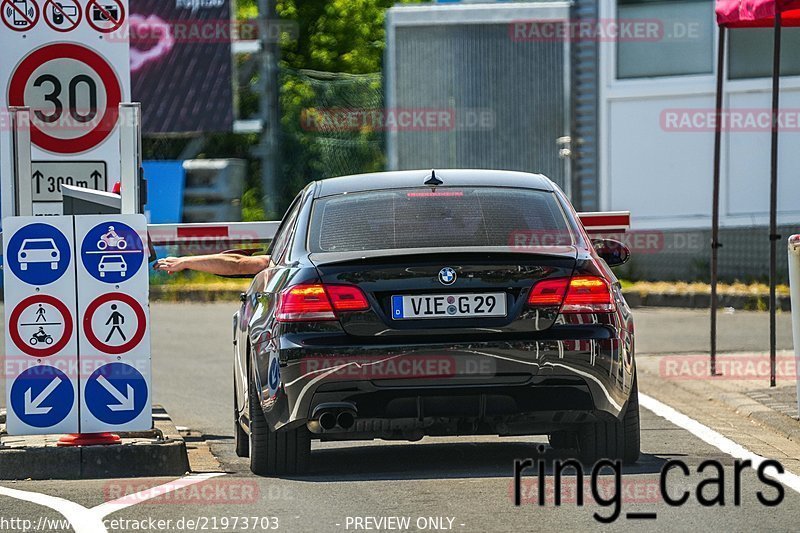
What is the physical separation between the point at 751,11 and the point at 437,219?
14.0 feet

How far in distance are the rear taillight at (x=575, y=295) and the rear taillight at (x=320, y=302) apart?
0.78 m

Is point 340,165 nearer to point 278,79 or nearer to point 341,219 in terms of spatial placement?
point 278,79

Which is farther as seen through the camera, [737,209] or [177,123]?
[177,123]

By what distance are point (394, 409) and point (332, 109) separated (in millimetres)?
20850

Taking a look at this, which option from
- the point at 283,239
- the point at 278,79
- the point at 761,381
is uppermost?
the point at 278,79

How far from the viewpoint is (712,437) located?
9.62 m

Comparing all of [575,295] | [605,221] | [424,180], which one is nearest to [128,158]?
[424,180]

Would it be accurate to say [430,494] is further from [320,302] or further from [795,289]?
[795,289]

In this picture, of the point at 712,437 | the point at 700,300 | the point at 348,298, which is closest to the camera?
the point at 348,298

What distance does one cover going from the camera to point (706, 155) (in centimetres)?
2172

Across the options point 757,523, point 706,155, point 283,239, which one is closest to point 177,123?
point 706,155

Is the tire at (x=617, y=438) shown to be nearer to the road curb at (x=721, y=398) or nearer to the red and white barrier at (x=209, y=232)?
the road curb at (x=721, y=398)

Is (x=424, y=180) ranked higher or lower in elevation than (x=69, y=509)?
higher

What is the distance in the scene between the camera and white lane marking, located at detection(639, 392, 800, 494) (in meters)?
7.87
